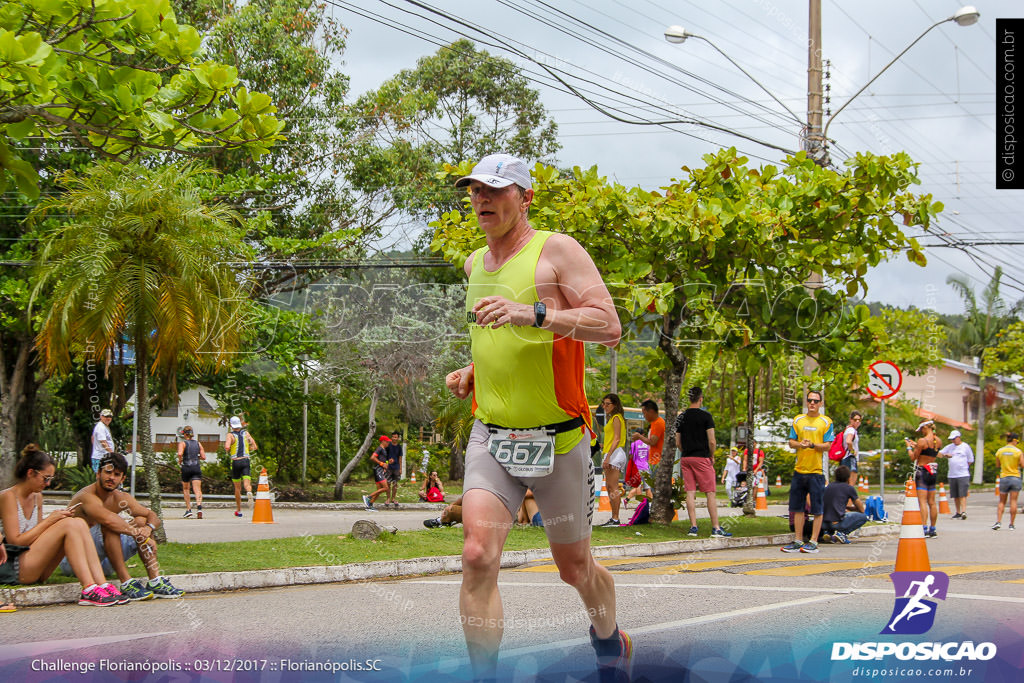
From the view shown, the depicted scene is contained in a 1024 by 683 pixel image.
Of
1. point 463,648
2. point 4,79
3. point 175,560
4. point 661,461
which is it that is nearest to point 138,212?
point 175,560

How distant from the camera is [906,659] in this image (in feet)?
17.7

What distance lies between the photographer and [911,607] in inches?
244

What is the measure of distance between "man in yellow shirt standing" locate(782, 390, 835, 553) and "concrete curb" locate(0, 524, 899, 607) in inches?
66.4

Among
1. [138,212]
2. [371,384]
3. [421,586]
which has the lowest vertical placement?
[421,586]

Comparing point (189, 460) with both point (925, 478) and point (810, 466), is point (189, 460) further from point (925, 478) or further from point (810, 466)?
point (925, 478)

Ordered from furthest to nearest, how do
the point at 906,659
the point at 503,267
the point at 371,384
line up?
the point at 371,384 < the point at 906,659 < the point at 503,267

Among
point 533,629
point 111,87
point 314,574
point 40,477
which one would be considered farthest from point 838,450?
point 111,87

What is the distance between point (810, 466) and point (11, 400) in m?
17.9

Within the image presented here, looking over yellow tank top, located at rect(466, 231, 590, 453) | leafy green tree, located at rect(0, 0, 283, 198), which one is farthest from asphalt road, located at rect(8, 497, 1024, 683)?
leafy green tree, located at rect(0, 0, 283, 198)

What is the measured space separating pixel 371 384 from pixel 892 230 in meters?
18.0

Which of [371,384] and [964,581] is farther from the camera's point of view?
[371,384]

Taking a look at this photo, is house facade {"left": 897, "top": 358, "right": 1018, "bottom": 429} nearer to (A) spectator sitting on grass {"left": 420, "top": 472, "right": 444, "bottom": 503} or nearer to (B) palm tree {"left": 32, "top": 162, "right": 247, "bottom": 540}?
(A) spectator sitting on grass {"left": 420, "top": 472, "right": 444, "bottom": 503}

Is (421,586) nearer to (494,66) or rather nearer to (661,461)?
(661,461)

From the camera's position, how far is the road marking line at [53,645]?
582cm
